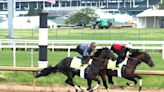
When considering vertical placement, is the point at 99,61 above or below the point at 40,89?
above

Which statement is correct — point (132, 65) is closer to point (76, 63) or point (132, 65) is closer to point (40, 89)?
point (76, 63)

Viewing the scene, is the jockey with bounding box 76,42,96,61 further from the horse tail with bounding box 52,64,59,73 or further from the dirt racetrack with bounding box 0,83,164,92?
the dirt racetrack with bounding box 0,83,164,92

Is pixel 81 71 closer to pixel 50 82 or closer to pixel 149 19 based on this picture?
pixel 50 82

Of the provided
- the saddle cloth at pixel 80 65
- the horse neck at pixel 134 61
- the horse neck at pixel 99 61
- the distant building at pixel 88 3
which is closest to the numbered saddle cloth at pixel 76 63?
the saddle cloth at pixel 80 65

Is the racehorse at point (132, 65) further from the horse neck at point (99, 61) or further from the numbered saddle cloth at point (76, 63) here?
the numbered saddle cloth at point (76, 63)

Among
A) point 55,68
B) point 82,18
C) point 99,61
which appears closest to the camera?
point 99,61

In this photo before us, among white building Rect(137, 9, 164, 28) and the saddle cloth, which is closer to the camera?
the saddle cloth

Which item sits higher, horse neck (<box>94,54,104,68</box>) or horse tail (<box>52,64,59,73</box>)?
horse neck (<box>94,54,104,68</box>)

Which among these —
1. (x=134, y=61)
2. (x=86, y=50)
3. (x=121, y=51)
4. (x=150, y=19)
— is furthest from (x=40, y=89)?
(x=150, y=19)

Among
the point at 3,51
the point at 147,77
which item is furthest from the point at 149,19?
the point at 147,77

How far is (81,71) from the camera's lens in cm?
779

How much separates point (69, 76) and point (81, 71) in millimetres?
308

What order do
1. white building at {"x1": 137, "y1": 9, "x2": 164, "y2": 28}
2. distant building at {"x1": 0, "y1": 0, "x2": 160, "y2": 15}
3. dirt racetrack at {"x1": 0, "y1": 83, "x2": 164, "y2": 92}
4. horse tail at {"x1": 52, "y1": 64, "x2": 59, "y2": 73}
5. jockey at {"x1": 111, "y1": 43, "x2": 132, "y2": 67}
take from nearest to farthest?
jockey at {"x1": 111, "y1": 43, "x2": 132, "y2": 67}
horse tail at {"x1": 52, "y1": 64, "x2": 59, "y2": 73}
dirt racetrack at {"x1": 0, "y1": 83, "x2": 164, "y2": 92}
white building at {"x1": 137, "y1": 9, "x2": 164, "y2": 28}
distant building at {"x1": 0, "y1": 0, "x2": 160, "y2": 15}

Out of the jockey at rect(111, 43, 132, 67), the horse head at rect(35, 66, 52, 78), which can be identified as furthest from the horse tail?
the jockey at rect(111, 43, 132, 67)
